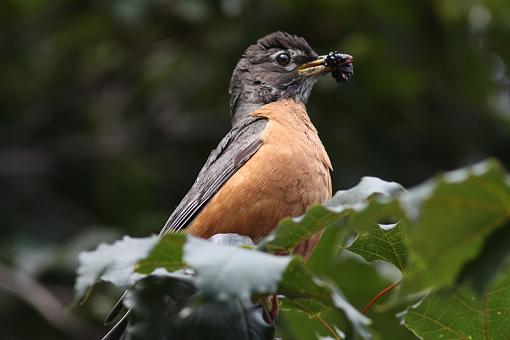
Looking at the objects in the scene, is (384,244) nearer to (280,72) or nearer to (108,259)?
(108,259)

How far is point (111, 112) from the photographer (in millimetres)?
→ 9375

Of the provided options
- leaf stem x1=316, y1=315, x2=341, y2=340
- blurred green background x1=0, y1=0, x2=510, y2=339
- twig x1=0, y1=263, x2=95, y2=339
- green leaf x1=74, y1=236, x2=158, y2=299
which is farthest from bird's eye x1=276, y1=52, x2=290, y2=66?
green leaf x1=74, y1=236, x2=158, y2=299

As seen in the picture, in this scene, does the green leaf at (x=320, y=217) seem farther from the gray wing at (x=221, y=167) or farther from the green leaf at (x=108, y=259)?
the gray wing at (x=221, y=167)

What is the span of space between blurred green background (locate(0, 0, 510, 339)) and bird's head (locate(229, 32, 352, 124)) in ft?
5.43

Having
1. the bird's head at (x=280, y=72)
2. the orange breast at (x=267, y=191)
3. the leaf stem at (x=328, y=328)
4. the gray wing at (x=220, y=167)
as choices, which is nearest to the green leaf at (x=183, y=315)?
the leaf stem at (x=328, y=328)

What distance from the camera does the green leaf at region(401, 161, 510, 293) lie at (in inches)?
74.9

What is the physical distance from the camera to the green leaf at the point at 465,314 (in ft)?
9.69

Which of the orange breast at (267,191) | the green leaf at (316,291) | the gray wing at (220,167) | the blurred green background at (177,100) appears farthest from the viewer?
the blurred green background at (177,100)

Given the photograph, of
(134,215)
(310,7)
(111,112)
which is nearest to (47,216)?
(134,215)

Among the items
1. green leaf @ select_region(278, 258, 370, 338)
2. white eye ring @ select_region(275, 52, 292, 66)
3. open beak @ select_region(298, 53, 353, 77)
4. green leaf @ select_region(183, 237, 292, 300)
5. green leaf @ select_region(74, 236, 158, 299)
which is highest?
green leaf @ select_region(74, 236, 158, 299)

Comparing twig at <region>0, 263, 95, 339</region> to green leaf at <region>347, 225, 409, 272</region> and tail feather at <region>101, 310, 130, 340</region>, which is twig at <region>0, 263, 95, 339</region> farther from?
green leaf at <region>347, 225, 409, 272</region>

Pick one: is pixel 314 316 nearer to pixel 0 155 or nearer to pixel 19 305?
pixel 19 305

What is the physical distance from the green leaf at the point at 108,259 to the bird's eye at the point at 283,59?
368 cm

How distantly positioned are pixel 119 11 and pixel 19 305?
2.64 meters
